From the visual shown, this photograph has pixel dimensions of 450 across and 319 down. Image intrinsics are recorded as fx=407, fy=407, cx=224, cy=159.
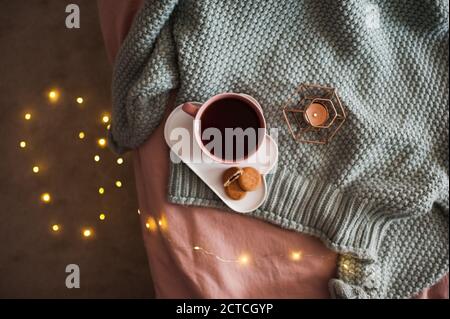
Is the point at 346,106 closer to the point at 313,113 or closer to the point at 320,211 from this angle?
the point at 313,113

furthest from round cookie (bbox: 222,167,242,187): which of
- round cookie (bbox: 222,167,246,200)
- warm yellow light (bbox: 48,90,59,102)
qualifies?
warm yellow light (bbox: 48,90,59,102)

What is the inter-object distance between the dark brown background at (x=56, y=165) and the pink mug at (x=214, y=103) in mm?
438

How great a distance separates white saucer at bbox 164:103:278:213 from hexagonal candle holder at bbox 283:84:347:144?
6 centimetres

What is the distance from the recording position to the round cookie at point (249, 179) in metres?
0.71

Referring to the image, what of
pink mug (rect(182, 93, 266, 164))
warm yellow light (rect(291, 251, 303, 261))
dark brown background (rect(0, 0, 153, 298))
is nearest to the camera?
pink mug (rect(182, 93, 266, 164))

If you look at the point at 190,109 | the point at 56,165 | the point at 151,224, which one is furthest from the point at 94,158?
the point at 190,109

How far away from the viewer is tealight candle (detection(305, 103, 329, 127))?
73cm

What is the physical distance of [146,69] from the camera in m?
0.70

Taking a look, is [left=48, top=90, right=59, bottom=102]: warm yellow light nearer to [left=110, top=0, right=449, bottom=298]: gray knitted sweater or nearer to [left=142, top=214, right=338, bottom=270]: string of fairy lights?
[left=110, top=0, right=449, bottom=298]: gray knitted sweater

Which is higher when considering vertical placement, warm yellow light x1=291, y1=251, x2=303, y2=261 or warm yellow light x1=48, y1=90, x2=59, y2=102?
warm yellow light x1=48, y1=90, x2=59, y2=102

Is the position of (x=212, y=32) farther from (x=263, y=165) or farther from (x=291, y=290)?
(x=291, y=290)

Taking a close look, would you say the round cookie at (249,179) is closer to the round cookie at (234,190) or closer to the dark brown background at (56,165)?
the round cookie at (234,190)

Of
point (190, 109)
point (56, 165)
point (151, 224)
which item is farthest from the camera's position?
point (56, 165)

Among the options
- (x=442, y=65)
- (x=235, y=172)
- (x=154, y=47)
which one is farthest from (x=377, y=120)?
(x=154, y=47)
